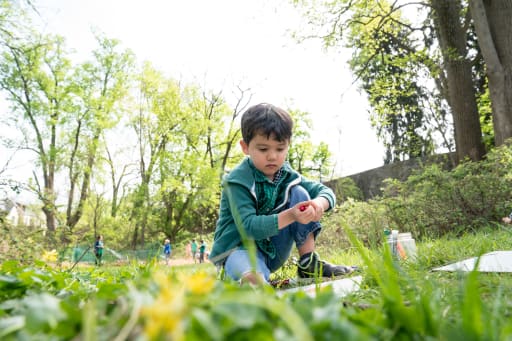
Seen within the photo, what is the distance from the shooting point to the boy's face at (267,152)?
236cm

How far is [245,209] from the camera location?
2238 millimetres

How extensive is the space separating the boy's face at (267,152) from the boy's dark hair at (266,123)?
0.10 feet

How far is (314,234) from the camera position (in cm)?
262

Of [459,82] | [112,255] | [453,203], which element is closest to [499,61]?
[459,82]

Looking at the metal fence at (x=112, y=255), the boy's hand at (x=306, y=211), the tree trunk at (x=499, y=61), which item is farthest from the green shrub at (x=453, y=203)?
the metal fence at (x=112, y=255)

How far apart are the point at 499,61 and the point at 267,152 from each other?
21.1 ft

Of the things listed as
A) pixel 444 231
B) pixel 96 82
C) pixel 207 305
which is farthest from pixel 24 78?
pixel 207 305

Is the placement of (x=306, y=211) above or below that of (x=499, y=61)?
below

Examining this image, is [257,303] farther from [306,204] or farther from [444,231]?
[444,231]

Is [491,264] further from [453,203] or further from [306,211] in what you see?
[453,203]

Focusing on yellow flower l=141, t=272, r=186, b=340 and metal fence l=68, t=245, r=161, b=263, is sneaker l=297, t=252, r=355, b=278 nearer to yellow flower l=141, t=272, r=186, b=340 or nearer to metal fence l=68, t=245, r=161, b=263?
metal fence l=68, t=245, r=161, b=263

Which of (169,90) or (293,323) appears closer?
(293,323)

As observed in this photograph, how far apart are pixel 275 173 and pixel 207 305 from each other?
2.19m

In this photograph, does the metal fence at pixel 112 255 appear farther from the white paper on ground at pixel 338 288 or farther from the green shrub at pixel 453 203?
the green shrub at pixel 453 203
